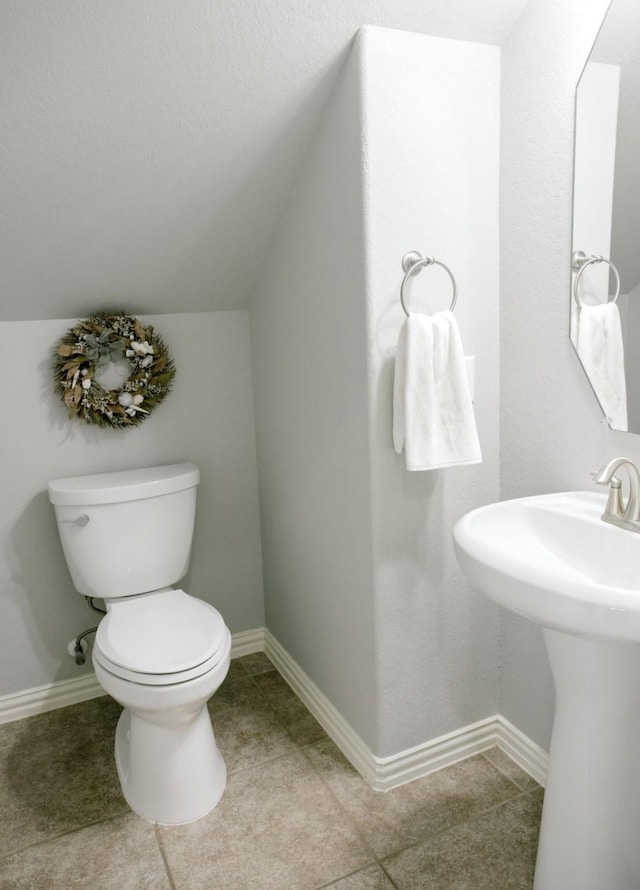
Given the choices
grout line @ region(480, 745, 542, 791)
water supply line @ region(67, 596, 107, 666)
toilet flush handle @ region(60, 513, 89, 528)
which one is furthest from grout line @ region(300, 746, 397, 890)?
toilet flush handle @ region(60, 513, 89, 528)

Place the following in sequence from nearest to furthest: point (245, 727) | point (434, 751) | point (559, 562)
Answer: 1. point (559, 562)
2. point (434, 751)
3. point (245, 727)

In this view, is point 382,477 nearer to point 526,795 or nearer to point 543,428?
point 543,428

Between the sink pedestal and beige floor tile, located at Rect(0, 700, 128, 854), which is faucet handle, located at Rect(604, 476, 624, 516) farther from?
beige floor tile, located at Rect(0, 700, 128, 854)

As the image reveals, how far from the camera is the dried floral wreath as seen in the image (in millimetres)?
2068

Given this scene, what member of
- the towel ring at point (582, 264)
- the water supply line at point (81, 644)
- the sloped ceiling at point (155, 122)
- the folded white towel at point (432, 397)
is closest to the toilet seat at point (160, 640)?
the water supply line at point (81, 644)

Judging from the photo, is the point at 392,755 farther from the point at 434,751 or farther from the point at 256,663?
the point at 256,663

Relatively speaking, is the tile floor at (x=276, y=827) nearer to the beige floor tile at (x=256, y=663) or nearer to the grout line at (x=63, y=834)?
the grout line at (x=63, y=834)

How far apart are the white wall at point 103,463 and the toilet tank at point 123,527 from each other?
0.14m

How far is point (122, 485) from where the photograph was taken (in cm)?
201

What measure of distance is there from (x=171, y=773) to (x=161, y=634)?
0.35m

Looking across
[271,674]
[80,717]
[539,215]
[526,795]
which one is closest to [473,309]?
[539,215]

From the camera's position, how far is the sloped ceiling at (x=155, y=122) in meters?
1.37

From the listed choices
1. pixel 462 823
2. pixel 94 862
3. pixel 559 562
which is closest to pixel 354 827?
pixel 462 823

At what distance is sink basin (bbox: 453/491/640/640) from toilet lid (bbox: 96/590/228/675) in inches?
30.5
